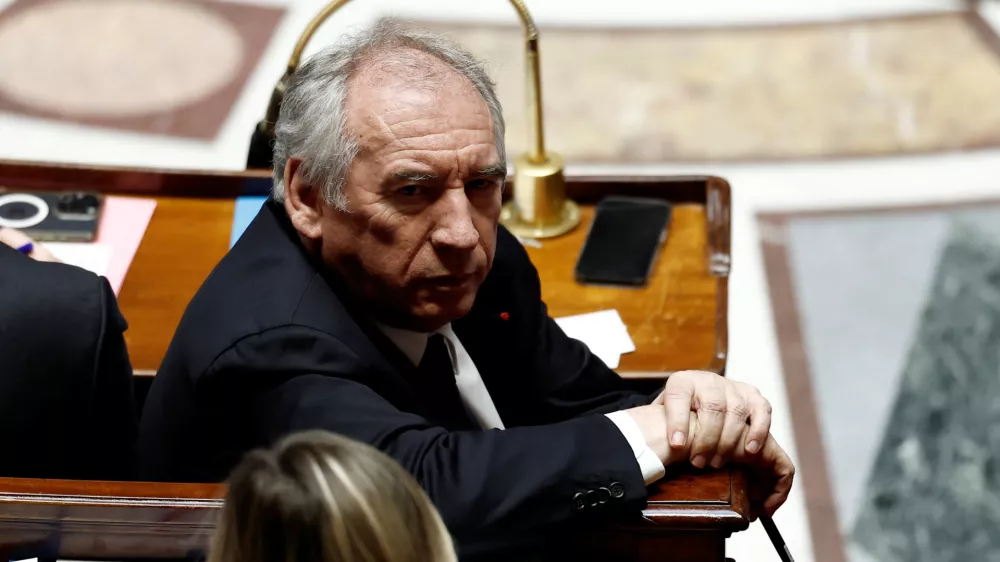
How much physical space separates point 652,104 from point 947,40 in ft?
4.57

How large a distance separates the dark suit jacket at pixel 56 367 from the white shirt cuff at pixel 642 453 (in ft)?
2.54

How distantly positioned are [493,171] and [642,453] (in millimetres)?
467

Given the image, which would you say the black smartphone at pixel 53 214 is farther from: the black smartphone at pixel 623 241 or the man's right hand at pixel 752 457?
the man's right hand at pixel 752 457

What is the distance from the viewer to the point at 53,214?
2.63 meters

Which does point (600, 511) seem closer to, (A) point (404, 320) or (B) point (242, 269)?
(A) point (404, 320)

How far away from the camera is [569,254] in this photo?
8.77ft

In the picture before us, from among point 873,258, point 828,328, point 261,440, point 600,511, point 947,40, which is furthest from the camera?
point 947,40

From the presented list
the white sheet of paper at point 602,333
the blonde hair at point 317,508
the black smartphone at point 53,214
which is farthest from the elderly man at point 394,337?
the black smartphone at point 53,214

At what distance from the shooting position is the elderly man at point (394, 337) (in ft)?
5.13

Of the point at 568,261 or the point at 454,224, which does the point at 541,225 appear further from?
the point at 454,224

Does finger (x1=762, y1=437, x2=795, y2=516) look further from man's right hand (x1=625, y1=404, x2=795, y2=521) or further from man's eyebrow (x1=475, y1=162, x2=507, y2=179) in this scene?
man's eyebrow (x1=475, y1=162, x2=507, y2=179)

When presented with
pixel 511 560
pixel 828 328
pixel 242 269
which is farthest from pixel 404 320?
pixel 828 328

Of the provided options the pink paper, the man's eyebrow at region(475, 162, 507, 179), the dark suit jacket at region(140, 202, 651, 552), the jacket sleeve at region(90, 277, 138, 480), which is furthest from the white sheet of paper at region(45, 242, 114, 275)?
the man's eyebrow at region(475, 162, 507, 179)

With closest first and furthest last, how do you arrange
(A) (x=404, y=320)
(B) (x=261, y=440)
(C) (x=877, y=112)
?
(B) (x=261, y=440) → (A) (x=404, y=320) → (C) (x=877, y=112)
